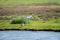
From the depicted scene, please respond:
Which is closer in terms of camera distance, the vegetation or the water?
the water

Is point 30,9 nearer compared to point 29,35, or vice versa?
point 29,35

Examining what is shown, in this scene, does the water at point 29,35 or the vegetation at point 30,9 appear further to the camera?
the vegetation at point 30,9

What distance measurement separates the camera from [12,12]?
48.5 metres

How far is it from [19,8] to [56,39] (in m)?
27.9

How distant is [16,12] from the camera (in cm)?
4816

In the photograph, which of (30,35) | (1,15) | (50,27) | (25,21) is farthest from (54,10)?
(30,35)

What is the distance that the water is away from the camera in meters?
26.2

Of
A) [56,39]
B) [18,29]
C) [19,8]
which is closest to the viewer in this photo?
[56,39]

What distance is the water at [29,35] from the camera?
26250 mm

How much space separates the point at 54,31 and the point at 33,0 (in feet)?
105

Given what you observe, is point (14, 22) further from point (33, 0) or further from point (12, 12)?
point (33, 0)

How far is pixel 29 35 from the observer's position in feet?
90.9

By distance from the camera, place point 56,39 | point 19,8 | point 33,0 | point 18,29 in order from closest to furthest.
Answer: point 56,39 → point 18,29 → point 19,8 → point 33,0

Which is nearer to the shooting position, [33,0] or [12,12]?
[12,12]
